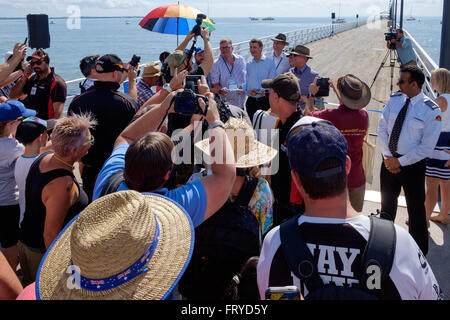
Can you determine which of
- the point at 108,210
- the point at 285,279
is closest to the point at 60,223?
the point at 108,210

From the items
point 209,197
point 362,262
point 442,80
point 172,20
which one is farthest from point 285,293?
point 172,20

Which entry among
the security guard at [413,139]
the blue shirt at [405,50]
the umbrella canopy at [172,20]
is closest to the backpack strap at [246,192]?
the security guard at [413,139]

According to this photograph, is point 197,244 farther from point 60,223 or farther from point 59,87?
point 59,87

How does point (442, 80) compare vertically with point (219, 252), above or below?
above

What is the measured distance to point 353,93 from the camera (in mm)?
3092

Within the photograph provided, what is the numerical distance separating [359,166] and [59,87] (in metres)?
3.65

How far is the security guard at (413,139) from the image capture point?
10.7 feet

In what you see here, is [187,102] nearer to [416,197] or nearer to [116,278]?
[116,278]

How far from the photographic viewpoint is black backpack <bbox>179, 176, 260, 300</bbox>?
192cm

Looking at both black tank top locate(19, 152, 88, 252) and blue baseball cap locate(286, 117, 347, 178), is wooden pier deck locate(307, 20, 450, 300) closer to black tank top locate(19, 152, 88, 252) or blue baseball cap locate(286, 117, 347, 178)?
blue baseball cap locate(286, 117, 347, 178)

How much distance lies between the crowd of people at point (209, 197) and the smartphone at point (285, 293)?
25 mm

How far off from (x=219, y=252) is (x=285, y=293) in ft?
2.56

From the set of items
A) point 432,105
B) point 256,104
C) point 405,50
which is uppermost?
point 405,50
